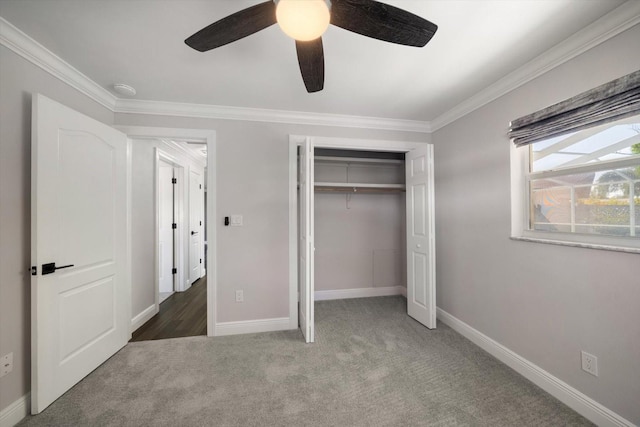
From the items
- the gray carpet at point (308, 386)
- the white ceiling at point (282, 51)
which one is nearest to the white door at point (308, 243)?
the gray carpet at point (308, 386)

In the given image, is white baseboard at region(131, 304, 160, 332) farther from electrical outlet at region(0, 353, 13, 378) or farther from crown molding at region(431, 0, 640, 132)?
crown molding at region(431, 0, 640, 132)

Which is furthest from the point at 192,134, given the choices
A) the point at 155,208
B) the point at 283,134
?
the point at 155,208

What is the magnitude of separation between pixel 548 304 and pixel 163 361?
308cm

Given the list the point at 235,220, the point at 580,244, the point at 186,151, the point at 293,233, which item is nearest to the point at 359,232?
the point at 293,233

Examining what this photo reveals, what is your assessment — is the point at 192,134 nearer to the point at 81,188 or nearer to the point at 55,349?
the point at 81,188

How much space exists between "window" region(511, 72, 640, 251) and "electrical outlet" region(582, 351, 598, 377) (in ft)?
2.32

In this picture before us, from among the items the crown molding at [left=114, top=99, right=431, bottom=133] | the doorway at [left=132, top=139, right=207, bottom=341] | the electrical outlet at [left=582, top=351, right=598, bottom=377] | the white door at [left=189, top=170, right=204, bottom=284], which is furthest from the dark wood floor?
the electrical outlet at [left=582, top=351, right=598, bottom=377]

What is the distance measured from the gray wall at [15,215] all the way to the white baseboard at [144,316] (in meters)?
1.08

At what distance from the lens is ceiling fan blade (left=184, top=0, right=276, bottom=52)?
1.01m

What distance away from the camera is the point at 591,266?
1497mm

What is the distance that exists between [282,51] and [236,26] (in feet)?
2.13

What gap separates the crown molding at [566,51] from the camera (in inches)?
51.8

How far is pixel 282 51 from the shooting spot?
1.67 m

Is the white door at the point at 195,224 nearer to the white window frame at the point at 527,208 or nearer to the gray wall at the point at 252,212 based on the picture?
the gray wall at the point at 252,212
